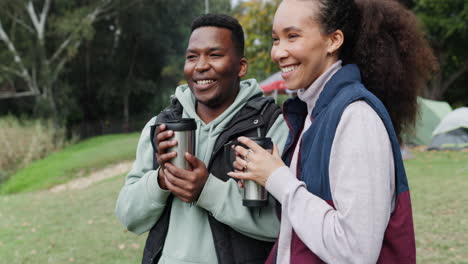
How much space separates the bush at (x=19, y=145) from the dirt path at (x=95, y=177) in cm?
327

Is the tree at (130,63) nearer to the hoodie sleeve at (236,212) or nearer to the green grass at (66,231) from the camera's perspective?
the green grass at (66,231)

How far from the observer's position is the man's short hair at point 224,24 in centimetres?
214

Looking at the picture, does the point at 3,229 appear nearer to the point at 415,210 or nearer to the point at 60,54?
the point at 415,210

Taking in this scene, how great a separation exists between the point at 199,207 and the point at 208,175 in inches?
7.8

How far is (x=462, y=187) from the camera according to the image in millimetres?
7965

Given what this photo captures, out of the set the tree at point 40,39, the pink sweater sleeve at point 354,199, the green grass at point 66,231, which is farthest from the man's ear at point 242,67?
the tree at point 40,39

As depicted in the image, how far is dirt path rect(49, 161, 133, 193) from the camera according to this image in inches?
513

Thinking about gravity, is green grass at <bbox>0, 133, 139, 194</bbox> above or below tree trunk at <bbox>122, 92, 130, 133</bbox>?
above

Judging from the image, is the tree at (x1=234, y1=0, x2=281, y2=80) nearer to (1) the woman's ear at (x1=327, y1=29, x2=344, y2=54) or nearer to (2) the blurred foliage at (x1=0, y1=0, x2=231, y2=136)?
(2) the blurred foliage at (x1=0, y1=0, x2=231, y2=136)

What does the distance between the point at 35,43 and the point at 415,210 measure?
76.9 feet

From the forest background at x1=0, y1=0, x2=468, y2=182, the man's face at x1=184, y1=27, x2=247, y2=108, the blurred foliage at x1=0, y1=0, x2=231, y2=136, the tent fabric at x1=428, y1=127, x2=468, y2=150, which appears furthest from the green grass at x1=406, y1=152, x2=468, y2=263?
the blurred foliage at x1=0, y1=0, x2=231, y2=136

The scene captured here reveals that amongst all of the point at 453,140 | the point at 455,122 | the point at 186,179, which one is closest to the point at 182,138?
the point at 186,179

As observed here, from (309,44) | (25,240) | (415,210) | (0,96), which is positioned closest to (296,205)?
(309,44)

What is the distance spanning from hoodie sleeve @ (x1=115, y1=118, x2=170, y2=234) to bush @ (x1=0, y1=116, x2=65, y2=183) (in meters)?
14.7
